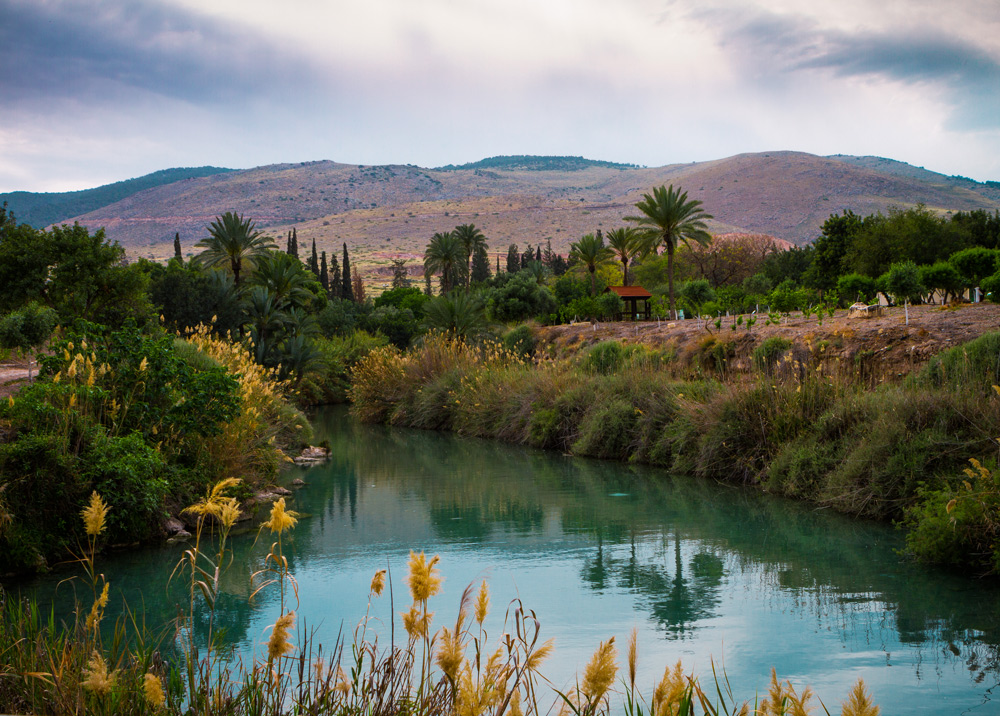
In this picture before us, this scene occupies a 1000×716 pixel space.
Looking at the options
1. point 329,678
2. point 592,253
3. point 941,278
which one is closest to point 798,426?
point 329,678

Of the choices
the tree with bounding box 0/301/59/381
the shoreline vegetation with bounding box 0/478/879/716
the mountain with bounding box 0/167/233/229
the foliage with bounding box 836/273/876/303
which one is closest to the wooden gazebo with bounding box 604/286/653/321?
the foliage with bounding box 836/273/876/303

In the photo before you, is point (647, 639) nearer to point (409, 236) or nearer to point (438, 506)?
point (438, 506)

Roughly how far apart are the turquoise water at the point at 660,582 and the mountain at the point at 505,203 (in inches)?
4136

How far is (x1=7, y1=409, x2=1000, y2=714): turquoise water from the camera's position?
612cm

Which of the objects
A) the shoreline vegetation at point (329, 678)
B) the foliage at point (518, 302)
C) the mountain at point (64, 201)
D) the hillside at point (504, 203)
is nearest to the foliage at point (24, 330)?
the shoreline vegetation at point (329, 678)

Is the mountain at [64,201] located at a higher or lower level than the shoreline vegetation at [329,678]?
higher

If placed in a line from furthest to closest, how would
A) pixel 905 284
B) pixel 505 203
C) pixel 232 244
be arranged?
pixel 505 203
pixel 232 244
pixel 905 284

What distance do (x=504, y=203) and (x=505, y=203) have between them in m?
0.17

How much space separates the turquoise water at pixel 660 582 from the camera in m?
6.12

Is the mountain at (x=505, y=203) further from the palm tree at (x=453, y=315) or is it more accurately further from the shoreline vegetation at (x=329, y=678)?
the shoreline vegetation at (x=329, y=678)

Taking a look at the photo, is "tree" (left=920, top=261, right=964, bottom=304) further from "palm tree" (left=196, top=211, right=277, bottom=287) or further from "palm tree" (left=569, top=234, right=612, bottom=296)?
"palm tree" (left=196, top=211, right=277, bottom=287)

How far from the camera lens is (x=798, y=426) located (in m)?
13.2

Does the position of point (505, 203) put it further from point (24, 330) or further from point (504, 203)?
point (24, 330)

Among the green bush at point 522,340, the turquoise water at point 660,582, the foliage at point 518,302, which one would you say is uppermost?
the foliage at point 518,302
